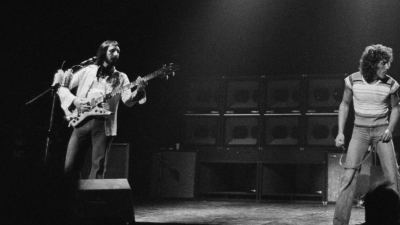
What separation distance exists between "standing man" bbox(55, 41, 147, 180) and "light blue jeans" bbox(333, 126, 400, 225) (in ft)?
6.59

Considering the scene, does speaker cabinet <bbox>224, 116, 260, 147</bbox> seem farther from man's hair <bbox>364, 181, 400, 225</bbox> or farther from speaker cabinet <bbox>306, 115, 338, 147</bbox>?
man's hair <bbox>364, 181, 400, 225</bbox>

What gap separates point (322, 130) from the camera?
7.94m

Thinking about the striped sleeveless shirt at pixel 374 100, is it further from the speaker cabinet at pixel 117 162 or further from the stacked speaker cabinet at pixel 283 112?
the speaker cabinet at pixel 117 162

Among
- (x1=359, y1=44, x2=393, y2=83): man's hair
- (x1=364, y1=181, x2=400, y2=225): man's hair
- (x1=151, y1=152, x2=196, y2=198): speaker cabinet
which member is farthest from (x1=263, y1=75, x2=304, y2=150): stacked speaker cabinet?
(x1=364, y1=181, x2=400, y2=225): man's hair

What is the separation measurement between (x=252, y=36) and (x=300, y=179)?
9.05 ft

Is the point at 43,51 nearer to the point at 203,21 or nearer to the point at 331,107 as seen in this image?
the point at 203,21

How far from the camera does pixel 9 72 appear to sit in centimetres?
711

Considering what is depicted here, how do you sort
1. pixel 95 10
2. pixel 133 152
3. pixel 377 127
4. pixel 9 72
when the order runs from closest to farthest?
pixel 377 127 < pixel 9 72 < pixel 95 10 < pixel 133 152

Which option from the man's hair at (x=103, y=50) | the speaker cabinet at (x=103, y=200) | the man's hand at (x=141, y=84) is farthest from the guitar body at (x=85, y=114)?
the speaker cabinet at (x=103, y=200)

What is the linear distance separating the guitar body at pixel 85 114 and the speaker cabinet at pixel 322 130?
437 cm

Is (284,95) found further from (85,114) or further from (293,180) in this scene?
(85,114)

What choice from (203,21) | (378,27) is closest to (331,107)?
(378,27)

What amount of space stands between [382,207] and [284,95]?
6.32 meters

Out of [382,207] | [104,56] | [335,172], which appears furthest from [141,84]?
[335,172]
